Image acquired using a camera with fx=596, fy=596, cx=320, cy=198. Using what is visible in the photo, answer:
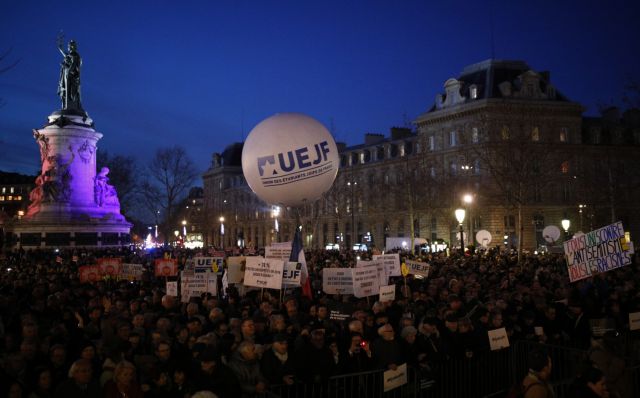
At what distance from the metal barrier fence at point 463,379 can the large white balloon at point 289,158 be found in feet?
21.4

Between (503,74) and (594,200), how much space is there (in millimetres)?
25057

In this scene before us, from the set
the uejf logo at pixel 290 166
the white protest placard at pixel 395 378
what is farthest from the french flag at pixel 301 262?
the white protest placard at pixel 395 378

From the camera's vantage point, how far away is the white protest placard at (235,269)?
1572 centimetres

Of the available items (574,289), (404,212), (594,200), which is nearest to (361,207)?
(404,212)

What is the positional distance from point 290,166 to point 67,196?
32878 mm

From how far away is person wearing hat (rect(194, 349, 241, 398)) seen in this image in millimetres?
6789

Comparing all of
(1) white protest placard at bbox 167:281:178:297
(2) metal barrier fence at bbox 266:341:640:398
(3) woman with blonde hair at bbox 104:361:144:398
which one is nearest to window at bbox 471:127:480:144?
(1) white protest placard at bbox 167:281:178:297

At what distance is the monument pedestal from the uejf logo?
31184 mm

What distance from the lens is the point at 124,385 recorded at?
6.55 meters

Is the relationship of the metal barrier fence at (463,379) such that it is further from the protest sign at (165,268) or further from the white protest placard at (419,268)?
the protest sign at (165,268)

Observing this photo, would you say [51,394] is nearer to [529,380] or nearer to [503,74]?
[529,380]

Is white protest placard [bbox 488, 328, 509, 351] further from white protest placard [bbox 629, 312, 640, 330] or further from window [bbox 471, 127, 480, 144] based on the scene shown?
window [bbox 471, 127, 480, 144]

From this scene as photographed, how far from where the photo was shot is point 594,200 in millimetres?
42312

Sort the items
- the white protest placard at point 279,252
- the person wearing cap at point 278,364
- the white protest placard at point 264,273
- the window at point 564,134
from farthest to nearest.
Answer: the window at point 564,134 < the white protest placard at point 279,252 < the white protest placard at point 264,273 < the person wearing cap at point 278,364
